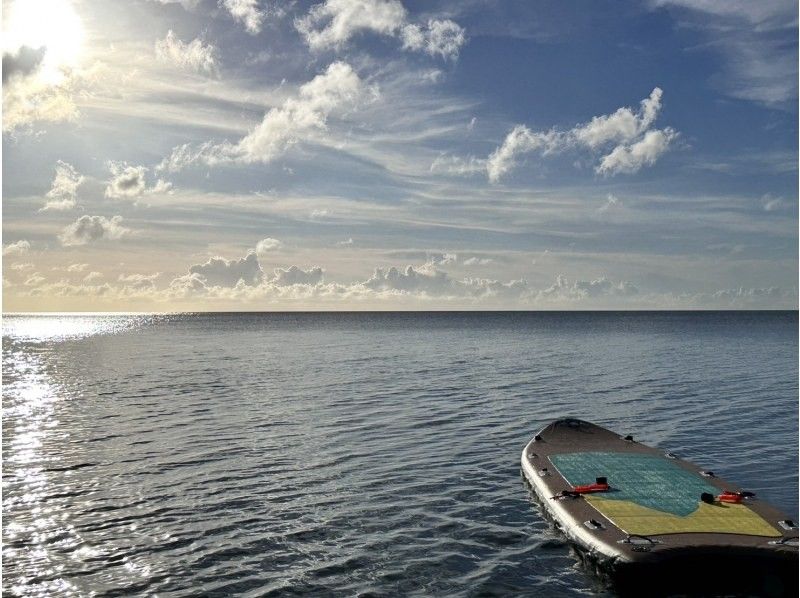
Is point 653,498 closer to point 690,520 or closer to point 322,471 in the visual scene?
point 690,520

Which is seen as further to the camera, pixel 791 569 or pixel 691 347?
pixel 691 347

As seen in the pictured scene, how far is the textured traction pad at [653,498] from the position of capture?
2175cm

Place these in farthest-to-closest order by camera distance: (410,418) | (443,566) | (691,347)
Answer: (691,347) → (410,418) → (443,566)

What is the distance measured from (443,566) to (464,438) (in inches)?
751

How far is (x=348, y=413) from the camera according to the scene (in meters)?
49.0

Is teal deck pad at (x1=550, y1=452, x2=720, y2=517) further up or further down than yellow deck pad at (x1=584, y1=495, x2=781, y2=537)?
further down

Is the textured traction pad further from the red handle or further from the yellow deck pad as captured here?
the red handle

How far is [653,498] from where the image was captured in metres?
25.1

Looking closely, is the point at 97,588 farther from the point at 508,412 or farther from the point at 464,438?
the point at 508,412

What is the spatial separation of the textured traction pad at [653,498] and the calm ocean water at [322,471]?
255 cm

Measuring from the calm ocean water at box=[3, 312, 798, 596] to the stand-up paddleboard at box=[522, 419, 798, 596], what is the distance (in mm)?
1229

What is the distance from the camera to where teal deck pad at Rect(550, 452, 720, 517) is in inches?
974

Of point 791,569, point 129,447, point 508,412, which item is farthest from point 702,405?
point 129,447

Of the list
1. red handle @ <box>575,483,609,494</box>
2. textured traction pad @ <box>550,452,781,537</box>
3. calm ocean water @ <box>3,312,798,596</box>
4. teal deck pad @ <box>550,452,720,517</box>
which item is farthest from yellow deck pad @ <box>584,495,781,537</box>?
calm ocean water @ <box>3,312,798,596</box>
